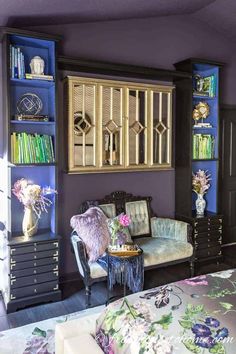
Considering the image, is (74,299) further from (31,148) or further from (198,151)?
(198,151)

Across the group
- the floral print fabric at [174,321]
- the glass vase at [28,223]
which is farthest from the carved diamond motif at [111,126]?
the floral print fabric at [174,321]

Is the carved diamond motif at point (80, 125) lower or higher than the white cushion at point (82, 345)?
higher

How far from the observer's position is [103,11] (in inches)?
133

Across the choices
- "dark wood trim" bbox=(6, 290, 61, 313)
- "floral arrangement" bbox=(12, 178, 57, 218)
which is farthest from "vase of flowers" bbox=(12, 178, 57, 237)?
"dark wood trim" bbox=(6, 290, 61, 313)

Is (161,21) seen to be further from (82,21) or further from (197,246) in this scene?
(197,246)

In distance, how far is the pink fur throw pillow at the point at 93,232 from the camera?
3.18 m

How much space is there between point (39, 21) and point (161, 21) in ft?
5.49

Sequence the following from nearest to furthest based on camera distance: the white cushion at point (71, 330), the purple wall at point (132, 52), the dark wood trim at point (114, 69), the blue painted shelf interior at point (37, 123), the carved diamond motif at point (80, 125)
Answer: the white cushion at point (71, 330) < the blue painted shelf interior at point (37, 123) < the dark wood trim at point (114, 69) < the carved diamond motif at point (80, 125) < the purple wall at point (132, 52)

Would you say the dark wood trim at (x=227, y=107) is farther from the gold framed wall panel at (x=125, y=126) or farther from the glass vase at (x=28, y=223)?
the glass vase at (x=28, y=223)

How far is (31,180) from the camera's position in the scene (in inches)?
137

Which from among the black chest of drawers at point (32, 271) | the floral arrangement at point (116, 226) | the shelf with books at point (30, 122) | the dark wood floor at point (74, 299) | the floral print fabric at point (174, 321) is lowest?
the dark wood floor at point (74, 299)

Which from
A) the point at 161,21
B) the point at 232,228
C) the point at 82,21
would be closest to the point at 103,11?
the point at 82,21

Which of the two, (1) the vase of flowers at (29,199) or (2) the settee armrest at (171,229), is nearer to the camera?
(1) the vase of flowers at (29,199)

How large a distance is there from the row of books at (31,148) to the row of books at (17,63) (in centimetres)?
55
